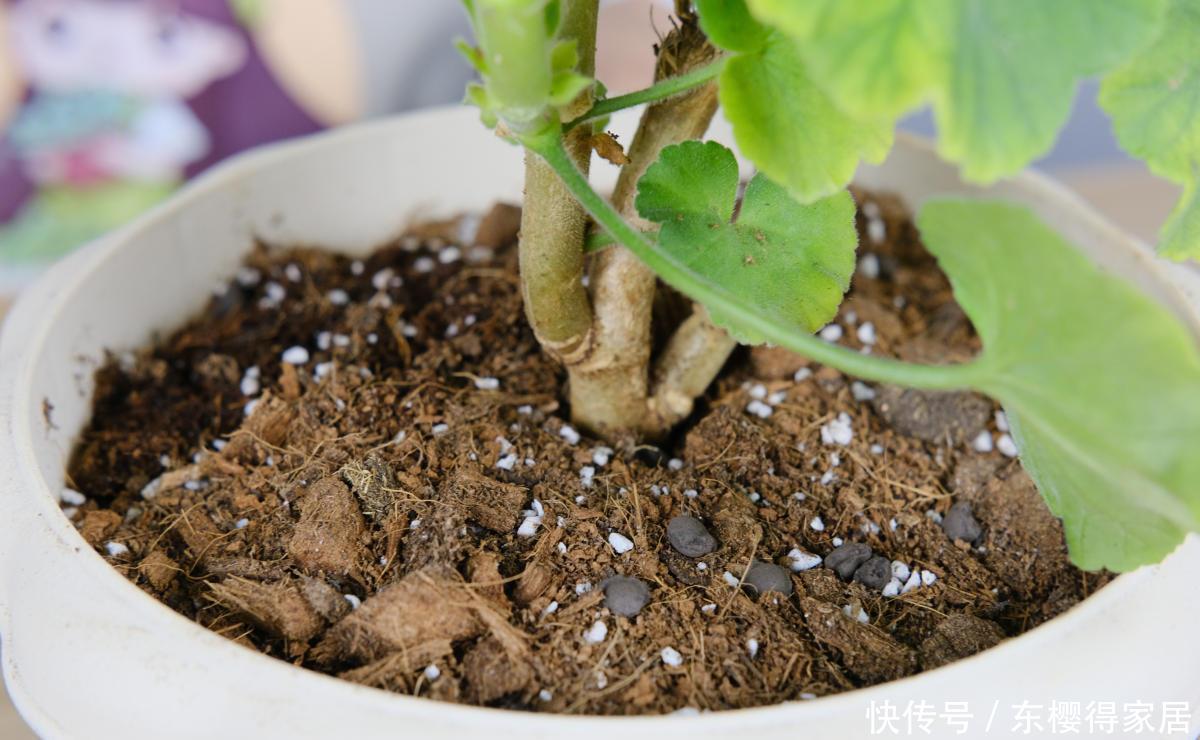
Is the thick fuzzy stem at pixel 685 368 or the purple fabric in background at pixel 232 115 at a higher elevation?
the thick fuzzy stem at pixel 685 368

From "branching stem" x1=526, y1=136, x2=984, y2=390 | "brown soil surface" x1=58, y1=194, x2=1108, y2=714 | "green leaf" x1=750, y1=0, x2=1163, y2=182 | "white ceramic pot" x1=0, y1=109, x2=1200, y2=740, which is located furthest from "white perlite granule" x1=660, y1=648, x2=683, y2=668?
"green leaf" x1=750, y1=0, x2=1163, y2=182

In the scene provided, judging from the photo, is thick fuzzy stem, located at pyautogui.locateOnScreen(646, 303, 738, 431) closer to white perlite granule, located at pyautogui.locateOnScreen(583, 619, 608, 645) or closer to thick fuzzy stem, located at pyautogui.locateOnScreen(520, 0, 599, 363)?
thick fuzzy stem, located at pyautogui.locateOnScreen(520, 0, 599, 363)

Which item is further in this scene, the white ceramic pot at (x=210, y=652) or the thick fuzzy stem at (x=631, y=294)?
the thick fuzzy stem at (x=631, y=294)

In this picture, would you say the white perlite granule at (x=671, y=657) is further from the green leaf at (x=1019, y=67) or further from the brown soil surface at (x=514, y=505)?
the green leaf at (x=1019, y=67)

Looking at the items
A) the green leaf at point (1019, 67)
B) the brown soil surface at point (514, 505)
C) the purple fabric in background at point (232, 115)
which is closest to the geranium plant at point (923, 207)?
the green leaf at point (1019, 67)

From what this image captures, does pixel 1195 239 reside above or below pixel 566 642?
above

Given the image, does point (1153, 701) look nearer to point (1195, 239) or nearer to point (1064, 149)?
point (1195, 239)

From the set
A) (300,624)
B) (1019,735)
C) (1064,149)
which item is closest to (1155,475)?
(1019,735)
